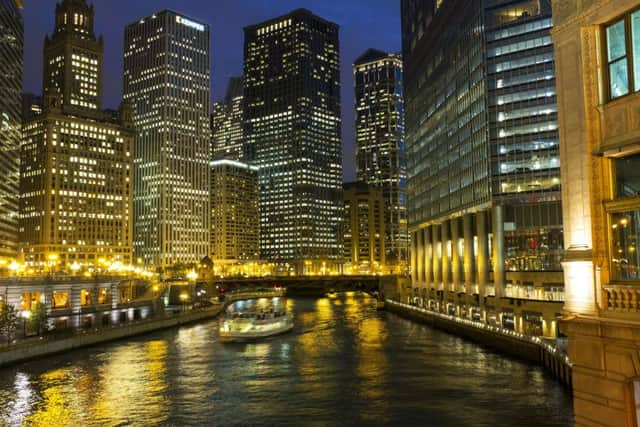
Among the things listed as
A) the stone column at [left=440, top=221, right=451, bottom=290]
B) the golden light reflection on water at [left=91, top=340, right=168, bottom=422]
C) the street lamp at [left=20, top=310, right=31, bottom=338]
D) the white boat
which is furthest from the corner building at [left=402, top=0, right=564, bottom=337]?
the street lamp at [left=20, top=310, right=31, bottom=338]

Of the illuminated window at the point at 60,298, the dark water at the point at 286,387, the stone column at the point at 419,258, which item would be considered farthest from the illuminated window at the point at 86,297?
the stone column at the point at 419,258

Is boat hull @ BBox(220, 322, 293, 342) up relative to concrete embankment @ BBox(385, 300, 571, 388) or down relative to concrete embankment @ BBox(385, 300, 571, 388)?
down

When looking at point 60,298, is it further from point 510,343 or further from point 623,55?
point 623,55

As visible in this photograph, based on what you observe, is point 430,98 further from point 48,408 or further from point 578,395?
point 578,395

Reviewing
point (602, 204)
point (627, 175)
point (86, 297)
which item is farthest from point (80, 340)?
point (627, 175)

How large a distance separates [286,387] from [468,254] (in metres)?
69.0

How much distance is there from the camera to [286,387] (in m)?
60.7

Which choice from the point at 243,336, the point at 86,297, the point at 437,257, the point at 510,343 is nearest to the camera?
the point at 510,343

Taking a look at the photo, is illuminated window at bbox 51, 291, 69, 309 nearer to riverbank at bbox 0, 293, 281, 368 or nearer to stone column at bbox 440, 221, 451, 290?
riverbank at bbox 0, 293, 281, 368

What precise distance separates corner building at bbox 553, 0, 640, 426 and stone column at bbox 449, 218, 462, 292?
4387 inches

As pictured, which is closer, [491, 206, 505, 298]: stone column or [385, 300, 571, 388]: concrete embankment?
[385, 300, 571, 388]: concrete embankment

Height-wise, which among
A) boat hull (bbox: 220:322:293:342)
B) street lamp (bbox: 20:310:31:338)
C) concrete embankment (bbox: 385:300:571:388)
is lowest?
boat hull (bbox: 220:322:293:342)

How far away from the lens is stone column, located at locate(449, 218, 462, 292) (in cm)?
12938

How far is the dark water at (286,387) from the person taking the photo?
48281 millimetres
